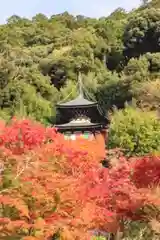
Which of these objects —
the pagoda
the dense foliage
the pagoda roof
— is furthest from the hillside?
the pagoda roof

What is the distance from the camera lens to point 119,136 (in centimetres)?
2330

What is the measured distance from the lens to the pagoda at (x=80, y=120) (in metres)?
29.1

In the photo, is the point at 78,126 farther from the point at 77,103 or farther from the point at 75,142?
the point at 75,142

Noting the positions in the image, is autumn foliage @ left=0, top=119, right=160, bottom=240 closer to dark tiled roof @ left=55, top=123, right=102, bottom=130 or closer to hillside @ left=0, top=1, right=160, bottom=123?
hillside @ left=0, top=1, right=160, bottom=123

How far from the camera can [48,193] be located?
7402mm

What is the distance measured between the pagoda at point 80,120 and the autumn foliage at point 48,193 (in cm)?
1838

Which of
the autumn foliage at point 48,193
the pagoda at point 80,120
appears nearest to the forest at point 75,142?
the autumn foliage at point 48,193

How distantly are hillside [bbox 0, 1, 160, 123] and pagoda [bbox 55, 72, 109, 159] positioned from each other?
1976mm

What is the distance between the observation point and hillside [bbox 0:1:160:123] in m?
31.0

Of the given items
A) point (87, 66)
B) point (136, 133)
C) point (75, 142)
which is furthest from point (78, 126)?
point (75, 142)

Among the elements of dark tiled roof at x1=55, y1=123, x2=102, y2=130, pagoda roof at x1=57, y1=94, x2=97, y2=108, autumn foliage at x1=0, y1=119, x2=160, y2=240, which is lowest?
dark tiled roof at x1=55, y1=123, x2=102, y2=130

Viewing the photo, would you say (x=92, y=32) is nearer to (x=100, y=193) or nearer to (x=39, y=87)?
(x=39, y=87)

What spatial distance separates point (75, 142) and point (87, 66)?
78.4 feet

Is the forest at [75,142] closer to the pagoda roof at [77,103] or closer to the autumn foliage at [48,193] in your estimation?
the autumn foliage at [48,193]
